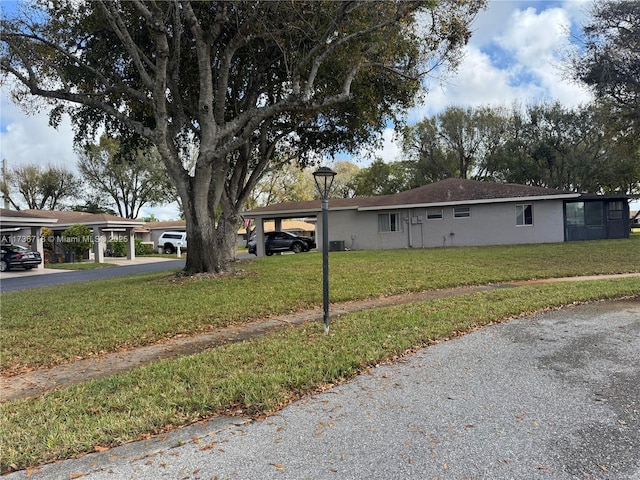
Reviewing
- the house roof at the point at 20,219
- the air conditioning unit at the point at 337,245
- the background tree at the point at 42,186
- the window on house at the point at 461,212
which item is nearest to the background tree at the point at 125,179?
the background tree at the point at 42,186

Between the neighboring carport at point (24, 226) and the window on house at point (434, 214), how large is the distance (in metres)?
21.6

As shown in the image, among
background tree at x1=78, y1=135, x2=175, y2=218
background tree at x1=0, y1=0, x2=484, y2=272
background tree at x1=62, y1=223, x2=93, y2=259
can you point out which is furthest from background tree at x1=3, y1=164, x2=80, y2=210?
background tree at x1=0, y1=0, x2=484, y2=272

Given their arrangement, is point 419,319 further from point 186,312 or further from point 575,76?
point 575,76

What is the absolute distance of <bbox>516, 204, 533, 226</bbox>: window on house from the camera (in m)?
21.6

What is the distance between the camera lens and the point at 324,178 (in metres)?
6.00

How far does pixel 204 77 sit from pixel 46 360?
8.51m

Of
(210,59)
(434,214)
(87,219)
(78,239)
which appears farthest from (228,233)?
(87,219)

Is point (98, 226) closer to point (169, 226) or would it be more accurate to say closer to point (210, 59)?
point (169, 226)

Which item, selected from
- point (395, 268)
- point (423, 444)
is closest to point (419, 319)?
point (423, 444)

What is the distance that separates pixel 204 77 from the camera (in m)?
11.5

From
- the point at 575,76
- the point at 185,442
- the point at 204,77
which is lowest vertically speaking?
the point at 185,442

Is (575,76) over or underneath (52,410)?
over

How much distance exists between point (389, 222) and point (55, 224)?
887 inches

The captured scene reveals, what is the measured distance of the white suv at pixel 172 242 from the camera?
35281mm
